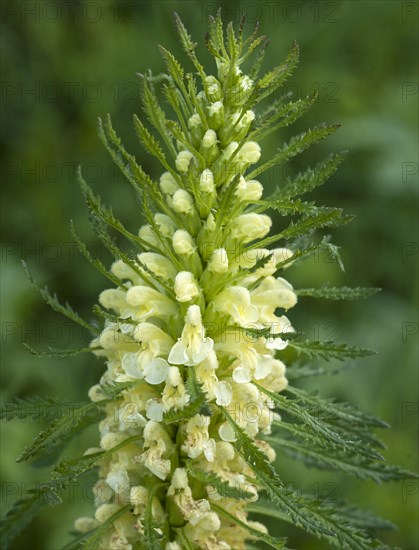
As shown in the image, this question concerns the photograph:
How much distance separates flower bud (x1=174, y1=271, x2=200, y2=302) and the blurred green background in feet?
9.26

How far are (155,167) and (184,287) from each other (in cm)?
403

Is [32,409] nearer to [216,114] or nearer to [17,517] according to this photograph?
[17,517]

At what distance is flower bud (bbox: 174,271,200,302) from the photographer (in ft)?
8.28

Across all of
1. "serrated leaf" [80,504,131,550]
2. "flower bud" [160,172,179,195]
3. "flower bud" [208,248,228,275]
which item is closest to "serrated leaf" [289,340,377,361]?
"flower bud" [208,248,228,275]

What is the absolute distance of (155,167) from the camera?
642 centimetres

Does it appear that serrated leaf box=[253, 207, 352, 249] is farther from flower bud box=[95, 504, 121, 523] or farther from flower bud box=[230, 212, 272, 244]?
flower bud box=[95, 504, 121, 523]

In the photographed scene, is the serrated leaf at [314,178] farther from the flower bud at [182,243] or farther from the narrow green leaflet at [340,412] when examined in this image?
the narrow green leaflet at [340,412]

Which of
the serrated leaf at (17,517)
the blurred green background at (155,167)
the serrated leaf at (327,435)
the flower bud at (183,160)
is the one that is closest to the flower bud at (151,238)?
the flower bud at (183,160)

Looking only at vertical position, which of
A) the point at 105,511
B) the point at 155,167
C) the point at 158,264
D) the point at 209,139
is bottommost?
the point at 105,511

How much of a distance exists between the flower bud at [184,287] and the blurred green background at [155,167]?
2823 mm

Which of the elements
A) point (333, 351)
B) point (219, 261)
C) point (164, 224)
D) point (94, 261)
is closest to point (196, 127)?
point (164, 224)

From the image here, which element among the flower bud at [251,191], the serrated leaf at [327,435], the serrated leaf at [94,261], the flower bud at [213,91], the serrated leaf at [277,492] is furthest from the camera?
the flower bud at [251,191]

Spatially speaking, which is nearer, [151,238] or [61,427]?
[61,427]

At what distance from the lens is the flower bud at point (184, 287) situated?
2.52 meters
